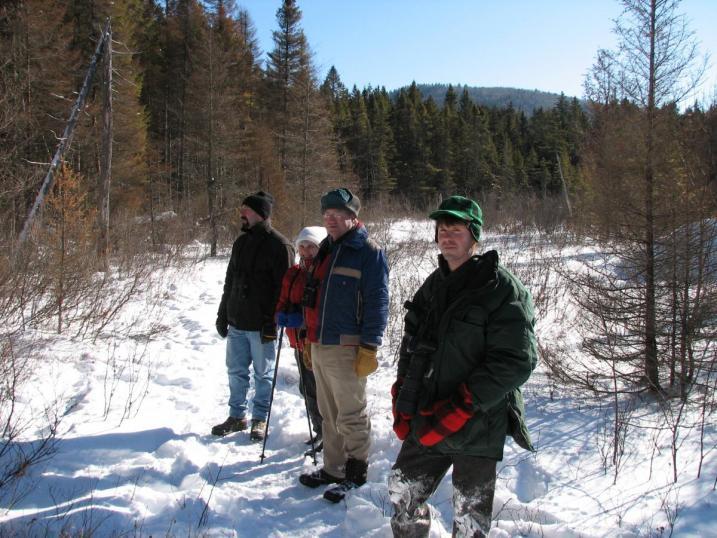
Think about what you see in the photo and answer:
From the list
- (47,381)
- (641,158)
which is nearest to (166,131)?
(47,381)

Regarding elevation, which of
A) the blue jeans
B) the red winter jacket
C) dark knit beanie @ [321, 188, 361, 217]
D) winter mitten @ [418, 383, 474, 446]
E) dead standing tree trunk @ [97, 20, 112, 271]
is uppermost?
dead standing tree trunk @ [97, 20, 112, 271]

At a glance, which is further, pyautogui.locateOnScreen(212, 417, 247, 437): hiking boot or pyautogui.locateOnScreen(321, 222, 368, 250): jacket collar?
pyautogui.locateOnScreen(212, 417, 247, 437): hiking boot

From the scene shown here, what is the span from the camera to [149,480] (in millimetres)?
3396

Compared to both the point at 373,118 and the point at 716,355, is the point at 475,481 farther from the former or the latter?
the point at 373,118

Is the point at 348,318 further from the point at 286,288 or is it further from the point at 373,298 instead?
the point at 286,288

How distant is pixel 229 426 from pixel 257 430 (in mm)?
297

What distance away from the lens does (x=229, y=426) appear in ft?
14.0

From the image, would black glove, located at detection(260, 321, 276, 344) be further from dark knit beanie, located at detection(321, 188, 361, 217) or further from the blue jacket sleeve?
dark knit beanie, located at detection(321, 188, 361, 217)

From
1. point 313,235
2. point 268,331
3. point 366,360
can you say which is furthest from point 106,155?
point 366,360

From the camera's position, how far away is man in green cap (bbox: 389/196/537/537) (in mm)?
1966

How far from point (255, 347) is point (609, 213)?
4.08 m

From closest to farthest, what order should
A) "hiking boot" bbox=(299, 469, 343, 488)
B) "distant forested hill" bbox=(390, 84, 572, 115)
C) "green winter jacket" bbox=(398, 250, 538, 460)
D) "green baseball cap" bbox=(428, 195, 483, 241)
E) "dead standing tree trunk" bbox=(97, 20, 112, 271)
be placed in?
1. "green winter jacket" bbox=(398, 250, 538, 460)
2. "green baseball cap" bbox=(428, 195, 483, 241)
3. "hiking boot" bbox=(299, 469, 343, 488)
4. "dead standing tree trunk" bbox=(97, 20, 112, 271)
5. "distant forested hill" bbox=(390, 84, 572, 115)

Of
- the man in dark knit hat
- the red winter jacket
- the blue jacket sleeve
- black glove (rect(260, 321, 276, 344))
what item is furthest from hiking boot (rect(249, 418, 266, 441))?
the blue jacket sleeve

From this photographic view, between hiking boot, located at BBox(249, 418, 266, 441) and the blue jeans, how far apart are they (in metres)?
0.04
